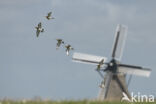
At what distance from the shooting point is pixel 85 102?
12547 millimetres

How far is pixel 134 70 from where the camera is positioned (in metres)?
57.2

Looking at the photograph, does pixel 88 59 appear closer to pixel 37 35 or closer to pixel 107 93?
pixel 107 93

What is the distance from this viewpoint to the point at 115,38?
60.2 m

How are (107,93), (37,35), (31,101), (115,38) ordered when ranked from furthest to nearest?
(115,38) → (107,93) → (37,35) → (31,101)

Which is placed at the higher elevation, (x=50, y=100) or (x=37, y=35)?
(x=37, y=35)

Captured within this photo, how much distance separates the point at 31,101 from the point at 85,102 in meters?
1.38

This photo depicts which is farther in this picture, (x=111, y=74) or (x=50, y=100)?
(x=111, y=74)

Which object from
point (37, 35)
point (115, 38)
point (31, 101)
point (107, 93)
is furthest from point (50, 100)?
point (115, 38)

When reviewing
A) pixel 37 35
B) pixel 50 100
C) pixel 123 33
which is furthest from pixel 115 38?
pixel 50 100

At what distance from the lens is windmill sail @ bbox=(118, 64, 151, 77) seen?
184 feet

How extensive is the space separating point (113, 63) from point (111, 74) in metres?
1.60

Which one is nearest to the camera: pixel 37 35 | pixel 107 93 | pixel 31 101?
pixel 31 101

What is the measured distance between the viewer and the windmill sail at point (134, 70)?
56125mm

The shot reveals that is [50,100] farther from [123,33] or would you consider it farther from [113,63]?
[123,33]
